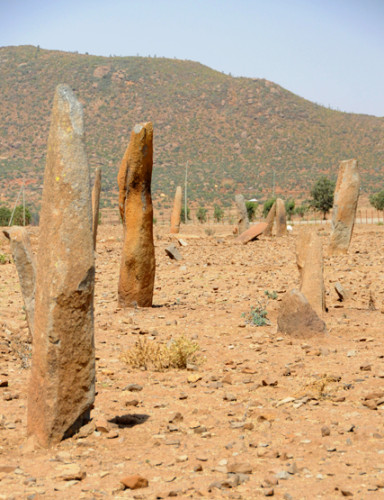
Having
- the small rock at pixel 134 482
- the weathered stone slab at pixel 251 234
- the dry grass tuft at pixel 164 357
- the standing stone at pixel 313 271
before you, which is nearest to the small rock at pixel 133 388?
the dry grass tuft at pixel 164 357

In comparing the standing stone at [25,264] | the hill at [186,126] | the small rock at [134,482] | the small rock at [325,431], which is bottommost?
the small rock at [134,482]

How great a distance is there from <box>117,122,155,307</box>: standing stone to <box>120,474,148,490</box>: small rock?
19.6ft

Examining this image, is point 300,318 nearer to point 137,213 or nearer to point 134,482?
point 137,213

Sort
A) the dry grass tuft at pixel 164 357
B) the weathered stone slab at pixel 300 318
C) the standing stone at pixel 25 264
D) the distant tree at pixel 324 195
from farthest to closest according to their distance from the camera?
the distant tree at pixel 324 195, the weathered stone slab at pixel 300 318, the standing stone at pixel 25 264, the dry grass tuft at pixel 164 357

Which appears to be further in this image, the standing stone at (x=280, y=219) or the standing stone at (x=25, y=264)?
the standing stone at (x=280, y=219)

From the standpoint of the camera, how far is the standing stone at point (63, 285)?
4664mm

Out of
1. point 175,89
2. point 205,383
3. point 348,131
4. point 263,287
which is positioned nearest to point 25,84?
point 175,89

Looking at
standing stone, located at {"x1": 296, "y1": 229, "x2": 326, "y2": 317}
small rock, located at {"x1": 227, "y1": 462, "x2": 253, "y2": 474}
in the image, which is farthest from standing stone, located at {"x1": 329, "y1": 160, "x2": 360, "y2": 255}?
small rock, located at {"x1": 227, "y1": 462, "x2": 253, "y2": 474}

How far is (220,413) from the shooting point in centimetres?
534

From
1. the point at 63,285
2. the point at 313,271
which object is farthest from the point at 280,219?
the point at 63,285

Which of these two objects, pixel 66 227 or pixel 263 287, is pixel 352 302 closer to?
pixel 263 287

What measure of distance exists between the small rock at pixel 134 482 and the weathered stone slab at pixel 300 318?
420cm

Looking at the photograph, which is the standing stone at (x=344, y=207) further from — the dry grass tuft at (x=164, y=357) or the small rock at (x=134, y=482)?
the small rock at (x=134, y=482)

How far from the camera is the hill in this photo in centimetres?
5988
